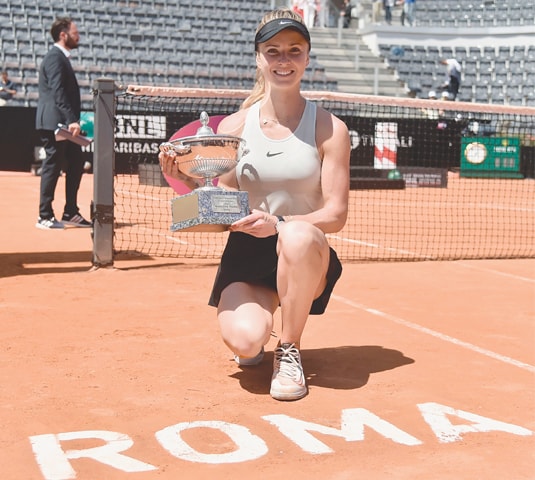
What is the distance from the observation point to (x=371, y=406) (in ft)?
13.0

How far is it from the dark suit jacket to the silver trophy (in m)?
6.06

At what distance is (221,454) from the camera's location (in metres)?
3.30

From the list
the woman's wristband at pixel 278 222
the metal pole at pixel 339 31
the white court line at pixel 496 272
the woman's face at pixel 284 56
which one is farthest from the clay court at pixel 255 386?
the metal pole at pixel 339 31

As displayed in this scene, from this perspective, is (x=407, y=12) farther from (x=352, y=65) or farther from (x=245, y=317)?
(x=245, y=317)

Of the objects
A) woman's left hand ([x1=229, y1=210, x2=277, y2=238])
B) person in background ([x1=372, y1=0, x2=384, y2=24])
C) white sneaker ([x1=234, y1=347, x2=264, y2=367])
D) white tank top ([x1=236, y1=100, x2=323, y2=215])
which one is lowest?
white sneaker ([x1=234, y1=347, x2=264, y2=367])

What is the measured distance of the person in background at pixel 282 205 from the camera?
13.4ft

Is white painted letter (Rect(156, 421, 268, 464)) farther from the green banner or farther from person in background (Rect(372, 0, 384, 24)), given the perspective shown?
person in background (Rect(372, 0, 384, 24))

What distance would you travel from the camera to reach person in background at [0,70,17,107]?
71.3 feet

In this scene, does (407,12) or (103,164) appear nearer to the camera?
(103,164)

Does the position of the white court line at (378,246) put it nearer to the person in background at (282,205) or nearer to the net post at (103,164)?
the net post at (103,164)

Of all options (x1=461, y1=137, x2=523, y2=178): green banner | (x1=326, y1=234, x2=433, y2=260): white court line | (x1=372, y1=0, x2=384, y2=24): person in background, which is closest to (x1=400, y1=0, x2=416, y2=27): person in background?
(x1=372, y1=0, x2=384, y2=24): person in background

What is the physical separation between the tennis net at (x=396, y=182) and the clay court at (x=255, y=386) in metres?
2.06

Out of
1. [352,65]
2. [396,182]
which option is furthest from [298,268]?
[352,65]

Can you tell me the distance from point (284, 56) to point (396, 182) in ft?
51.5
